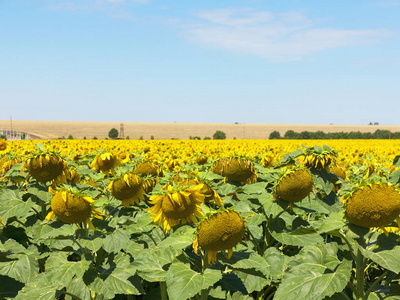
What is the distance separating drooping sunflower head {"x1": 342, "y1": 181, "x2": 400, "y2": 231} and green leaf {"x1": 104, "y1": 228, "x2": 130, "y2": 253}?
1784mm

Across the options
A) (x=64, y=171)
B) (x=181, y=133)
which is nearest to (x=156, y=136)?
(x=181, y=133)

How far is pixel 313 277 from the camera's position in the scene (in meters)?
2.64

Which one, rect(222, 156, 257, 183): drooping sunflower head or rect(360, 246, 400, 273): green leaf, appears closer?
rect(360, 246, 400, 273): green leaf

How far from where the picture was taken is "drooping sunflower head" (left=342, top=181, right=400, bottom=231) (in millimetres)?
2260

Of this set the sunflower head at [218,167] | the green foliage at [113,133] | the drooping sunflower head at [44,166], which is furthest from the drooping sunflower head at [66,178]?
the green foliage at [113,133]

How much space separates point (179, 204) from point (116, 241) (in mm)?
718

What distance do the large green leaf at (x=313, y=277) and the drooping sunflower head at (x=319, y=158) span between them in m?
0.98

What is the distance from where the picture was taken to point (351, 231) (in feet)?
7.94

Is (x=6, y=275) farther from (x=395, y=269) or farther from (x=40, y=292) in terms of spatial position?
(x=395, y=269)

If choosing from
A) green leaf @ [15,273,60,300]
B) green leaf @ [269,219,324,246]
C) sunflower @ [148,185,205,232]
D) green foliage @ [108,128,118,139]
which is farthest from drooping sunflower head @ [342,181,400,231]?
green foliage @ [108,128,118,139]

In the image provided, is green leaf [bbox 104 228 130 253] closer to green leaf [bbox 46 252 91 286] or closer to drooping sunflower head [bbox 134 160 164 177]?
green leaf [bbox 46 252 91 286]

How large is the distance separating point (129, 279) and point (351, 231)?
183 centimetres

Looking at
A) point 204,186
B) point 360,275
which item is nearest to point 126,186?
point 204,186

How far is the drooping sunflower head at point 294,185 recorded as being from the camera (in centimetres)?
298
